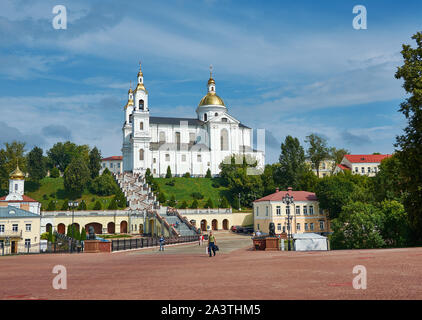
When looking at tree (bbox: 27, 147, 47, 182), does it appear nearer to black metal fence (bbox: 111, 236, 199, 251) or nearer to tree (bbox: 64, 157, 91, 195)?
tree (bbox: 64, 157, 91, 195)

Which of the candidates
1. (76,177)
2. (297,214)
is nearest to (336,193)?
(297,214)

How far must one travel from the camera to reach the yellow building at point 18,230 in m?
51.0

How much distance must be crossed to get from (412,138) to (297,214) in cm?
3676

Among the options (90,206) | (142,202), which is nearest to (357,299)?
(142,202)

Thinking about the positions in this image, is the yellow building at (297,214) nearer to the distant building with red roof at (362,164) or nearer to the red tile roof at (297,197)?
the red tile roof at (297,197)

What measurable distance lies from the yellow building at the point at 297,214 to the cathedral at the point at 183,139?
4201cm

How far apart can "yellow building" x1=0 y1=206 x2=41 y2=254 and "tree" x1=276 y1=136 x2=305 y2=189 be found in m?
48.0

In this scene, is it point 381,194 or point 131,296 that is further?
point 381,194

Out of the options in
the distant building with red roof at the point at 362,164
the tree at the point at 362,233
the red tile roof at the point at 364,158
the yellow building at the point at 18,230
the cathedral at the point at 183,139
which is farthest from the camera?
the red tile roof at the point at 364,158

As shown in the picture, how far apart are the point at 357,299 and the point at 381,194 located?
50.9 meters

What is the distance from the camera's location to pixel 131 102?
113m

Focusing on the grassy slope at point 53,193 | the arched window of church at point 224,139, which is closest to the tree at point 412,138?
the grassy slope at point 53,193
